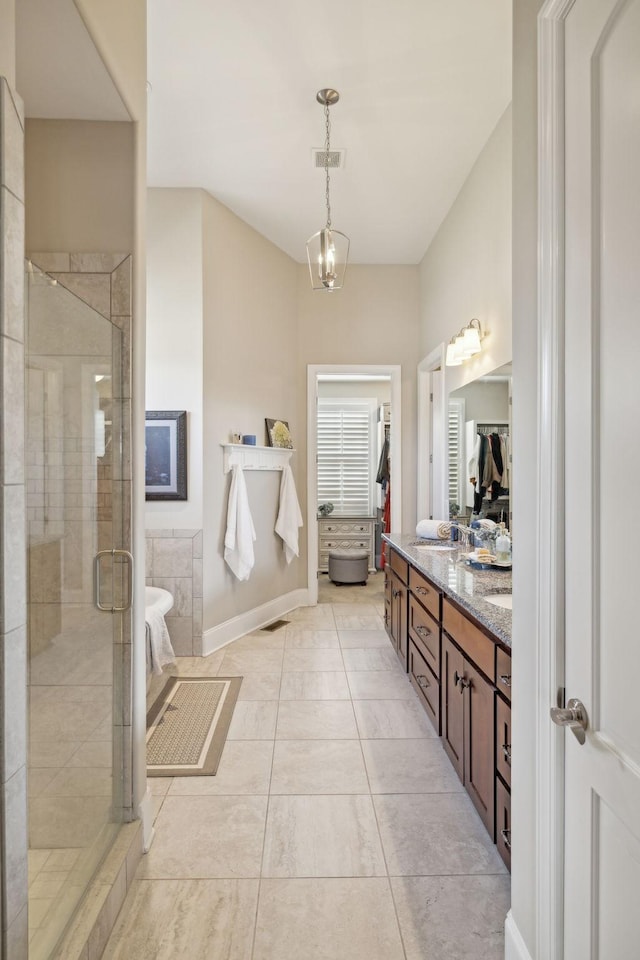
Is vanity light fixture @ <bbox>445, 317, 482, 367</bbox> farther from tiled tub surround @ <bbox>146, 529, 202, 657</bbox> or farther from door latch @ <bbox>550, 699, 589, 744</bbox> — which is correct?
door latch @ <bbox>550, 699, 589, 744</bbox>

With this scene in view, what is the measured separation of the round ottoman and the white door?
195 inches

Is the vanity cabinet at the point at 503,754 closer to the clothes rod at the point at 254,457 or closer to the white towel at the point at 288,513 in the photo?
the clothes rod at the point at 254,457

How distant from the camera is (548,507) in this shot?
1.16 meters

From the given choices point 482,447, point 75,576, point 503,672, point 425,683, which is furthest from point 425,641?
point 75,576

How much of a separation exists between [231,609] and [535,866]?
122 inches

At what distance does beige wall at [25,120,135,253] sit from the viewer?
181cm

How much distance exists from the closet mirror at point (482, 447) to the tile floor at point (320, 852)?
1.31m

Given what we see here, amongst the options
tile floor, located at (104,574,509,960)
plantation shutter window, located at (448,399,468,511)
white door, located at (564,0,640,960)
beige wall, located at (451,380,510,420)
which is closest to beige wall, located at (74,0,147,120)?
white door, located at (564,0,640,960)

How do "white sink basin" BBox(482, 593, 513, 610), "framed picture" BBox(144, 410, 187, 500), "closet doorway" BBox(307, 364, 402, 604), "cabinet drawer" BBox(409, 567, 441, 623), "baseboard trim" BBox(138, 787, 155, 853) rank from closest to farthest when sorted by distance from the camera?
"baseboard trim" BBox(138, 787, 155, 853) < "white sink basin" BBox(482, 593, 513, 610) < "cabinet drawer" BBox(409, 567, 441, 623) < "framed picture" BBox(144, 410, 187, 500) < "closet doorway" BBox(307, 364, 402, 604)

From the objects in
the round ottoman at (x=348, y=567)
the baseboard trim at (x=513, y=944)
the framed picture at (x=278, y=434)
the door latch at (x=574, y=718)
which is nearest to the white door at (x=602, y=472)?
the door latch at (x=574, y=718)

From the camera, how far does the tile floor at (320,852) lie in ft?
4.93

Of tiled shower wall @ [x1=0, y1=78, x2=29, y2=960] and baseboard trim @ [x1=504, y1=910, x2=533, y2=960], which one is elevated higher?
tiled shower wall @ [x1=0, y1=78, x2=29, y2=960]

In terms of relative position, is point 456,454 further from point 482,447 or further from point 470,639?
point 470,639

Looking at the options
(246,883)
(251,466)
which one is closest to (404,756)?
(246,883)
